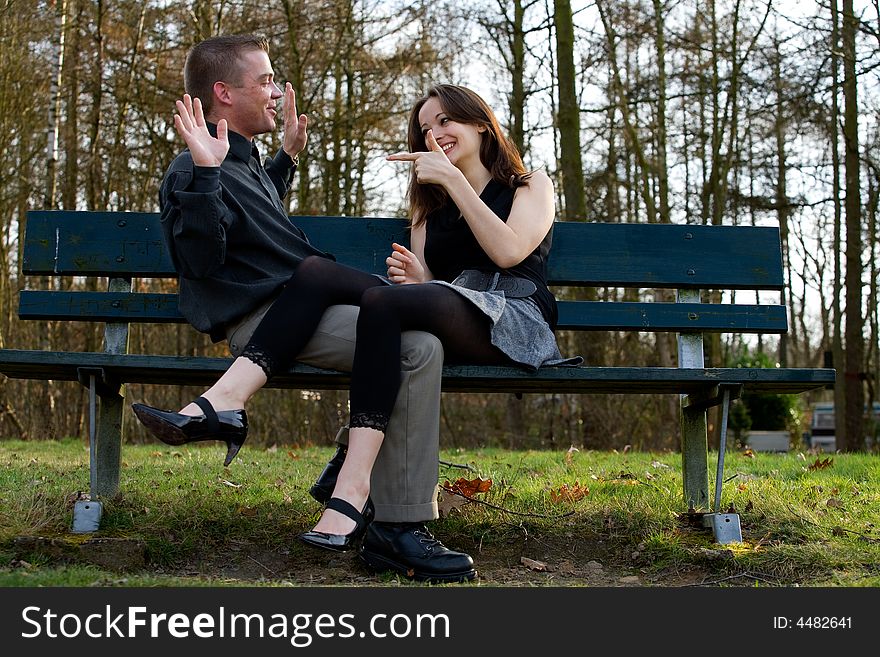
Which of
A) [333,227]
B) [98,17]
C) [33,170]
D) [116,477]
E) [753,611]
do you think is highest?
[98,17]

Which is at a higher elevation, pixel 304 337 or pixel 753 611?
pixel 304 337

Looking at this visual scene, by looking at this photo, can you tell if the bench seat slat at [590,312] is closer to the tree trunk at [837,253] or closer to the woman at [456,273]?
the woman at [456,273]

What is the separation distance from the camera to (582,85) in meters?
12.9

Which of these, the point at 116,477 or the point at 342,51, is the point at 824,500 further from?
the point at 342,51

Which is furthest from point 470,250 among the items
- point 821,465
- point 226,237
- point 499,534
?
point 821,465

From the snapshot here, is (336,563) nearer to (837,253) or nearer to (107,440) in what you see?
(107,440)

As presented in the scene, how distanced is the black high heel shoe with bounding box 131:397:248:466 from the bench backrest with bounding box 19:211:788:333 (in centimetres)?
99

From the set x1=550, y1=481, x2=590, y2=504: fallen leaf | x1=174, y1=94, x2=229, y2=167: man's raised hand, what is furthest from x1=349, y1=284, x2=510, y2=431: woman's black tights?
x1=550, y1=481, x2=590, y2=504: fallen leaf

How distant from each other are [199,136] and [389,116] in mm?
9411

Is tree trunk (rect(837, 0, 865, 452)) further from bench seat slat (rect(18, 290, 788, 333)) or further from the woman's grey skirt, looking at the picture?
the woman's grey skirt

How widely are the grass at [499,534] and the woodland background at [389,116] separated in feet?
22.0

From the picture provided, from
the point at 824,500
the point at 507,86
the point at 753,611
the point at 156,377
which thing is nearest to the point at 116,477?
the point at 156,377

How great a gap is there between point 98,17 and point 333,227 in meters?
8.66

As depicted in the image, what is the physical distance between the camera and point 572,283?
13.0 feet
